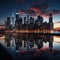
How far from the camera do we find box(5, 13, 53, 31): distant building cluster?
27.3 feet

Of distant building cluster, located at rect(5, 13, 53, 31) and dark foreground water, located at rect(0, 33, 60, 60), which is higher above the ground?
distant building cluster, located at rect(5, 13, 53, 31)

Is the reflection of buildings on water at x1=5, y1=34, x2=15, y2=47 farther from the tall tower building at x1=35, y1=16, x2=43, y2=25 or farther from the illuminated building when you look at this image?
the tall tower building at x1=35, y1=16, x2=43, y2=25

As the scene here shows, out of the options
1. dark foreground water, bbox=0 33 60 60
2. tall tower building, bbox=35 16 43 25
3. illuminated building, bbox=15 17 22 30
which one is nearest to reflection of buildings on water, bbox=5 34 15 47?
dark foreground water, bbox=0 33 60 60

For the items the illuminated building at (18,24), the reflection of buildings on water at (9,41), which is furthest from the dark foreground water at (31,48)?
the illuminated building at (18,24)

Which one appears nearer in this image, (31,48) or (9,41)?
(31,48)

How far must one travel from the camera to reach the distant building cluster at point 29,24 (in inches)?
328

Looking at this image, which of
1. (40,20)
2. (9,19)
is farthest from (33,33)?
(9,19)

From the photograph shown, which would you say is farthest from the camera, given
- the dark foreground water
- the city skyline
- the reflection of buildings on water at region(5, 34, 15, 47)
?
the city skyline

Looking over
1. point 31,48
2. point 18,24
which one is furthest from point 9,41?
point 31,48

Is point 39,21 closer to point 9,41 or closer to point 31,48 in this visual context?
point 9,41

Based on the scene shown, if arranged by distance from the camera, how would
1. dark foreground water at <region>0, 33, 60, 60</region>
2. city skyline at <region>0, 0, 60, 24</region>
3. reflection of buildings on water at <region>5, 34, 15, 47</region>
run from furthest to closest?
city skyline at <region>0, 0, 60, 24</region>
reflection of buildings on water at <region>5, 34, 15, 47</region>
dark foreground water at <region>0, 33, 60, 60</region>

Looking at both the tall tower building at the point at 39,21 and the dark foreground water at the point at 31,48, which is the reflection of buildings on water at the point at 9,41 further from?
the tall tower building at the point at 39,21

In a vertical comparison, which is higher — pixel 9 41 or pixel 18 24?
pixel 18 24

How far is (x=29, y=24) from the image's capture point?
866 centimetres
